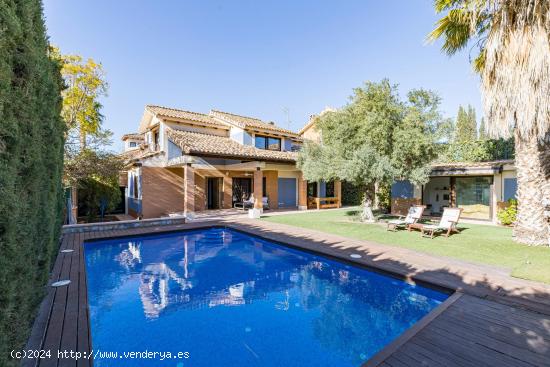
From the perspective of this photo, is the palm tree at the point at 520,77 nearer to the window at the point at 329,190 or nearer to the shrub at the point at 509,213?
the shrub at the point at 509,213

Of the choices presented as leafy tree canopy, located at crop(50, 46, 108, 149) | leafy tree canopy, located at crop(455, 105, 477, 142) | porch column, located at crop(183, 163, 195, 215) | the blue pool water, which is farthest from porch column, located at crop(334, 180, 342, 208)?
leafy tree canopy, located at crop(455, 105, 477, 142)

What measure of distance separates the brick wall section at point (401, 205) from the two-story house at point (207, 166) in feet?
20.6

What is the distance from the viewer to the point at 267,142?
2139 cm

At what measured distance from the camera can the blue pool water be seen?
4.47 meters

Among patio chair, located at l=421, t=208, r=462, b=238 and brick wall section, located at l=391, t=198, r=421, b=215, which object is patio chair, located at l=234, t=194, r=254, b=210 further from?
patio chair, located at l=421, t=208, r=462, b=238

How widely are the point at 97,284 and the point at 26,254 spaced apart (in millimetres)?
5130

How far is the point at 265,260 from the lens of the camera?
9492 mm

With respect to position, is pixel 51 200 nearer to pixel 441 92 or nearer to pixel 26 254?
pixel 26 254

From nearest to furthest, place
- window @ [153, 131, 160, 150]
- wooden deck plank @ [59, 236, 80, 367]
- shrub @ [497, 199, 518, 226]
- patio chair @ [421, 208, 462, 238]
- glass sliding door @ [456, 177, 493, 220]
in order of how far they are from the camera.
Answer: wooden deck plank @ [59, 236, 80, 367] < patio chair @ [421, 208, 462, 238] < shrub @ [497, 199, 518, 226] < glass sliding door @ [456, 177, 493, 220] < window @ [153, 131, 160, 150]

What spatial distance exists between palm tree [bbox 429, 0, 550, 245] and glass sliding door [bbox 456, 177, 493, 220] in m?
7.23

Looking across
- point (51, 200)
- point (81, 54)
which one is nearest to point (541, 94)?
point (51, 200)

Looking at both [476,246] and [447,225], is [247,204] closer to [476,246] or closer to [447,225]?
[447,225]

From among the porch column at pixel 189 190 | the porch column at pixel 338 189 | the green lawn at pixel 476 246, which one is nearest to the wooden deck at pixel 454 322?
the green lawn at pixel 476 246

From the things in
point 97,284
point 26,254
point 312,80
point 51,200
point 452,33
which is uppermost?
point 312,80
